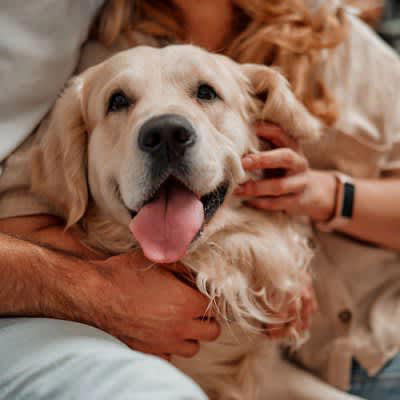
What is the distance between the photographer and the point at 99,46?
1.40 m

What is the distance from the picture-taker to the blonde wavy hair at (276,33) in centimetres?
138

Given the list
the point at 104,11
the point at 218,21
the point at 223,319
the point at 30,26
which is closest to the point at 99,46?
the point at 104,11

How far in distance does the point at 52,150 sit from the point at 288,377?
2.90ft

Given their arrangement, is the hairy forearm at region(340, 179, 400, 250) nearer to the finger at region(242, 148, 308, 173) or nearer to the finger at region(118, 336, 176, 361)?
the finger at region(242, 148, 308, 173)

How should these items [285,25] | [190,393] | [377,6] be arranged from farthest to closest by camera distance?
[377,6] < [285,25] < [190,393]

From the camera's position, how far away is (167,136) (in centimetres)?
94

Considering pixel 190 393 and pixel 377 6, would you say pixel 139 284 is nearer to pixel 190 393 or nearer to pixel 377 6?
pixel 190 393

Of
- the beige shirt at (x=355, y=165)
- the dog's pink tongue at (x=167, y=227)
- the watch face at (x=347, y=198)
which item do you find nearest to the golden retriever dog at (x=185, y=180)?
the dog's pink tongue at (x=167, y=227)

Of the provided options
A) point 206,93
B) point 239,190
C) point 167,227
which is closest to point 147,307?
point 167,227

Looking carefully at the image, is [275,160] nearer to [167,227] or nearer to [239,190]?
[239,190]

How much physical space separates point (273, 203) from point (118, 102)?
16.9 inches

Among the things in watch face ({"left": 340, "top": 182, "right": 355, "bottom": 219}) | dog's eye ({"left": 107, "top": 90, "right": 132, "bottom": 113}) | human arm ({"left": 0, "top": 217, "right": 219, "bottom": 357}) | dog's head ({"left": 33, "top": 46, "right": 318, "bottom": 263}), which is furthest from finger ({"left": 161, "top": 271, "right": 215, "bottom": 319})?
watch face ({"left": 340, "top": 182, "right": 355, "bottom": 219})

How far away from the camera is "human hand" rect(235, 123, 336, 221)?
46.7 inches

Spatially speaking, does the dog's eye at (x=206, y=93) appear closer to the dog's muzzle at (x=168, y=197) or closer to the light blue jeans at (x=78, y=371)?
the dog's muzzle at (x=168, y=197)
